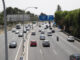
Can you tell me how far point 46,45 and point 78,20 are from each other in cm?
2256

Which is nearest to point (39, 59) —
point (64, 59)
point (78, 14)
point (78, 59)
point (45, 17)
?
point (64, 59)

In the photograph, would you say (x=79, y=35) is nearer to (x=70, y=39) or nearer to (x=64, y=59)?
(x=70, y=39)

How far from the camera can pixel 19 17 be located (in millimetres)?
131125

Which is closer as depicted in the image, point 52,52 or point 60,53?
point 60,53

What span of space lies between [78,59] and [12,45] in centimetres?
2748

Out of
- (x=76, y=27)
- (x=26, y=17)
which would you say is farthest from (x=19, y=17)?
(x=76, y=27)

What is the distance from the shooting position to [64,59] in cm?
3634

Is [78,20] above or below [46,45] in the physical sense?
above

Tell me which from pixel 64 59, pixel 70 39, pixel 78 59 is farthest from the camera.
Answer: pixel 70 39

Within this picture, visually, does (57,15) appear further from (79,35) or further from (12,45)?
(12,45)

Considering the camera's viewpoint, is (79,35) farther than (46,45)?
Yes

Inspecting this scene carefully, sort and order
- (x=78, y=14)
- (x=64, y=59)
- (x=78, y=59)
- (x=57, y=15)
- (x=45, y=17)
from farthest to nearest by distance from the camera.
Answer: (x=57, y=15)
(x=45, y=17)
(x=78, y=14)
(x=64, y=59)
(x=78, y=59)

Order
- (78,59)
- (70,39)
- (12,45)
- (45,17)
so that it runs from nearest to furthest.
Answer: (78,59)
(12,45)
(70,39)
(45,17)

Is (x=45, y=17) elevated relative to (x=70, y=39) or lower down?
elevated
